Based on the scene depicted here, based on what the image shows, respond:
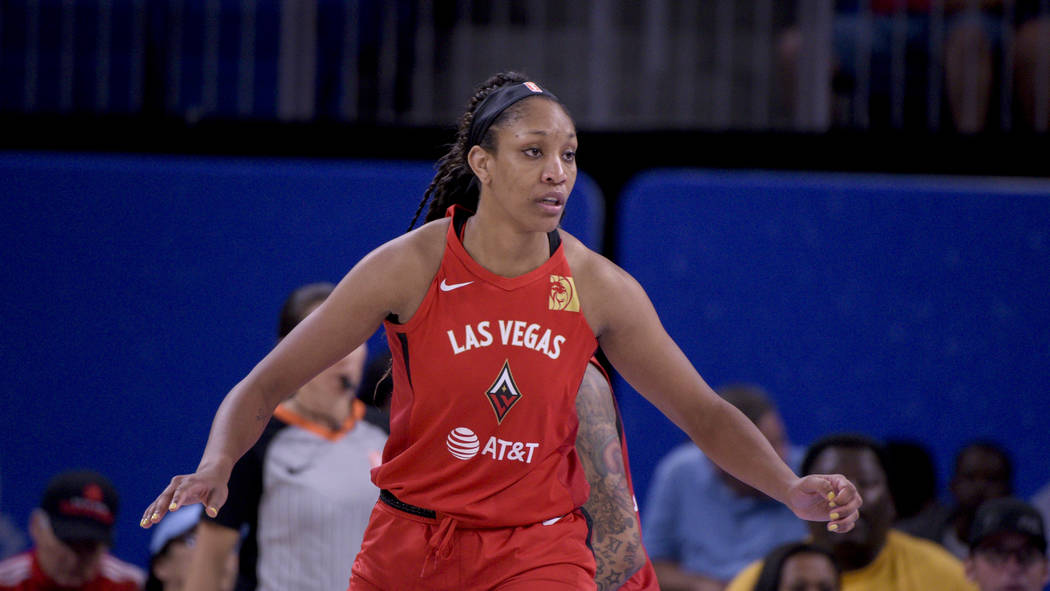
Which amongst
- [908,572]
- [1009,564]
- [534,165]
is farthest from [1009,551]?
[534,165]

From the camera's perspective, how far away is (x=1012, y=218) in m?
6.50

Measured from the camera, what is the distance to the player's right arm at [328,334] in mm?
2811

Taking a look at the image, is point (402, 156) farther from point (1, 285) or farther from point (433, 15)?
point (1, 285)

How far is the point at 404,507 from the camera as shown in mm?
2895

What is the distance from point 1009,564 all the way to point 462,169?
264 centimetres

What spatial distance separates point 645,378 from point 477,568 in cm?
56

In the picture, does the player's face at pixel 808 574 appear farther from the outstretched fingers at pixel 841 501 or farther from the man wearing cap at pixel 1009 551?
the outstretched fingers at pixel 841 501

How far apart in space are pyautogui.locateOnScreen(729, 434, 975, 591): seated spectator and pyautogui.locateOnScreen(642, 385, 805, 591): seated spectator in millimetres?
636

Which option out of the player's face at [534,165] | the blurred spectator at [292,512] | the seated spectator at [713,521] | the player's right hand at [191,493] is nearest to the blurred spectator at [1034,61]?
the seated spectator at [713,521]

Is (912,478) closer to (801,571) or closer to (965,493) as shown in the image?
(965,493)

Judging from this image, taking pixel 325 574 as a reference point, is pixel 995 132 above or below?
above

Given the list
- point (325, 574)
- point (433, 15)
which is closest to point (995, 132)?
point (433, 15)

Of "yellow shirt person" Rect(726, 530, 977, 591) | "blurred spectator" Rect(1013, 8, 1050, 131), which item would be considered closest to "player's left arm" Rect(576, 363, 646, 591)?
"yellow shirt person" Rect(726, 530, 977, 591)

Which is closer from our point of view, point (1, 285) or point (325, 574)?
point (325, 574)
